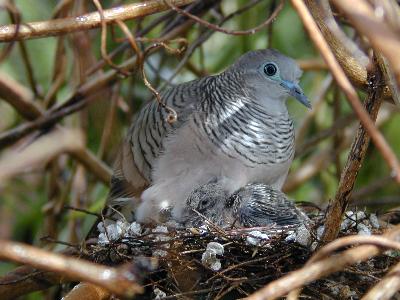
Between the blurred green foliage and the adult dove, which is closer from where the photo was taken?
the adult dove

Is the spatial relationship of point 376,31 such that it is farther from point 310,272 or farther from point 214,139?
point 214,139

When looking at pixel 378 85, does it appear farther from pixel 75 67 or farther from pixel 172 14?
pixel 75 67

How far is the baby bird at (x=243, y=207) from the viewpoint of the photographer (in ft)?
9.78

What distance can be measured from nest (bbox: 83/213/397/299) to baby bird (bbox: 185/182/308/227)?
18cm

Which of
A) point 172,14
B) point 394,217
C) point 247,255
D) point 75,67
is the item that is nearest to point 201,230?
point 247,255

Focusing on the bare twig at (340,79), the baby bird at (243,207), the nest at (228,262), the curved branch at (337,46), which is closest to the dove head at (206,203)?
the baby bird at (243,207)

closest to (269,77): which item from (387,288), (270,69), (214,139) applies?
(270,69)

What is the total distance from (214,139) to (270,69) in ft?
1.22

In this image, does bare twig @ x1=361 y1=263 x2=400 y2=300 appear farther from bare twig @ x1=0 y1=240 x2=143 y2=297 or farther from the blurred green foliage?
the blurred green foliage

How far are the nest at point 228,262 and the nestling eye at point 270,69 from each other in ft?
2.41

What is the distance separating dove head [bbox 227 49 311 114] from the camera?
325cm

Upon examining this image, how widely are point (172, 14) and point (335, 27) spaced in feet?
4.13

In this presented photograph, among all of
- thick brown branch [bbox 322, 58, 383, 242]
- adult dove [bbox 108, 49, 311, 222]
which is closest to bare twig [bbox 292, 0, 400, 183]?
thick brown branch [bbox 322, 58, 383, 242]

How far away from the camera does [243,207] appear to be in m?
3.05
